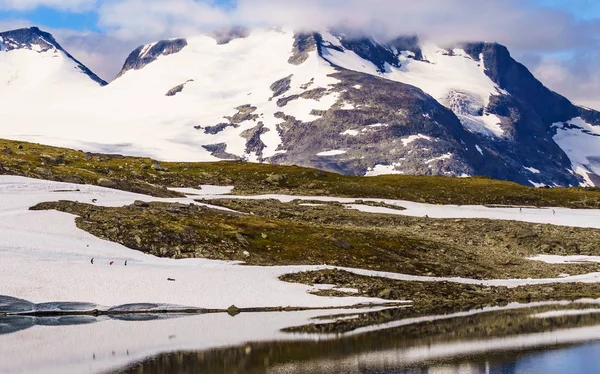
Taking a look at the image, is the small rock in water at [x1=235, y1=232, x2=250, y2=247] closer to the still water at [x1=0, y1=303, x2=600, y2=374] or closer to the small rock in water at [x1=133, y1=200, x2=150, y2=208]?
the small rock in water at [x1=133, y1=200, x2=150, y2=208]

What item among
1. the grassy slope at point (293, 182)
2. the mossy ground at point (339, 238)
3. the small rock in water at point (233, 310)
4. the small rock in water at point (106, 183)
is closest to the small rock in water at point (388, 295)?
the mossy ground at point (339, 238)

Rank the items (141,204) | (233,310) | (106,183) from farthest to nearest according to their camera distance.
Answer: (106,183) → (141,204) → (233,310)

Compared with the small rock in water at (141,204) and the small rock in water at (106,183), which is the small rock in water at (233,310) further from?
the small rock in water at (106,183)

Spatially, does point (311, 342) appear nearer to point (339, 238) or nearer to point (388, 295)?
point (388, 295)

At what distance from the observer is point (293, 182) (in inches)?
6575

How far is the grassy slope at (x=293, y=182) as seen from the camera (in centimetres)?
14800

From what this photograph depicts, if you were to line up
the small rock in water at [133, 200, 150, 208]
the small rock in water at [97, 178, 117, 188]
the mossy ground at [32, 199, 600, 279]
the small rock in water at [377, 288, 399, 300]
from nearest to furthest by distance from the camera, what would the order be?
the small rock in water at [377, 288, 399, 300]
the mossy ground at [32, 199, 600, 279]
the small rock in water at [133, 200, 150, 208]
the small rock in water at [97, 178, 117, 188]

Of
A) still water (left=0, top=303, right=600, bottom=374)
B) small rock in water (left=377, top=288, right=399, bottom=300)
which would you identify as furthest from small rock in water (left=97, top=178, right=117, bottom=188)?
small rock in water (left=377, top=288, right=399, bottom=300)

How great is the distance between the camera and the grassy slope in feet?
486

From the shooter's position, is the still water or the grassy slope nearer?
the still water

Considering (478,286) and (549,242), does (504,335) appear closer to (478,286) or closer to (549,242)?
(478,286)

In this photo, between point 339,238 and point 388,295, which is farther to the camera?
point 339,238

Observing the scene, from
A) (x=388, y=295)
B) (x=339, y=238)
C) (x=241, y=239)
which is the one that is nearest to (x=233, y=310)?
(x=388, y=295)

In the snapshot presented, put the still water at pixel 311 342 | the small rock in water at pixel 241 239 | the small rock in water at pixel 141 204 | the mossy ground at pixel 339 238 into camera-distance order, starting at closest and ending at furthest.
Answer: the still water at pixel 311 342 < the mossy ground at pixel 339 238 < the small rock in water at pixel 241 239 < the small rock in water at pixel 141 204
